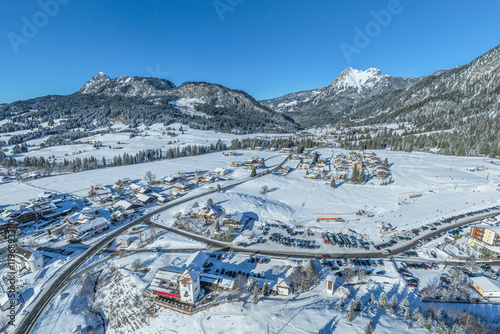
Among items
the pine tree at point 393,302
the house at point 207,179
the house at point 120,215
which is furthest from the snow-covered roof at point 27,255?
the pine tree at point 393,302

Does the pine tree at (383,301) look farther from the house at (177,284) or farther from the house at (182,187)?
the house at (182,187)

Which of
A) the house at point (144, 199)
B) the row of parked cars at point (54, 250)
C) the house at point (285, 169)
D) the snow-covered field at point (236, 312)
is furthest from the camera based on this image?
the house at point (285, 169)

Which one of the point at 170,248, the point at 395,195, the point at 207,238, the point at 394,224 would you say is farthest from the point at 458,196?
the point at 170,248

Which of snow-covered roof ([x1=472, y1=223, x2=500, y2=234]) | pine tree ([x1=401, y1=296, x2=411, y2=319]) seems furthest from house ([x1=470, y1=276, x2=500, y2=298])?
snow-covered roof ([x1=472, y1=223, x2=500, y2=234])

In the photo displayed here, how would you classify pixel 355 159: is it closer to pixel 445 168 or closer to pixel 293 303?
pixel 445 168

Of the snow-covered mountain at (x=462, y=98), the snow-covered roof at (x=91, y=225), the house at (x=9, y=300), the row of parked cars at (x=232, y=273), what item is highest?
the snow-covered mountain at (x=462, y=98)

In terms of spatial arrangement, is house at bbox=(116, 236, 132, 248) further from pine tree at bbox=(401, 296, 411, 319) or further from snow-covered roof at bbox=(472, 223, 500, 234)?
snow-covered roof at bbox=(472, 223, 500, 234)
